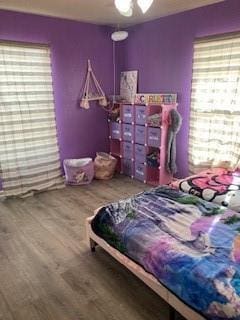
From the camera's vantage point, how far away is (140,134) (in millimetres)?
4012

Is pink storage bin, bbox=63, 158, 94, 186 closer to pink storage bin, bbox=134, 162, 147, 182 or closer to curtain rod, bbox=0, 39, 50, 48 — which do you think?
pink storage bin, bbox=134, 162, 147, 182

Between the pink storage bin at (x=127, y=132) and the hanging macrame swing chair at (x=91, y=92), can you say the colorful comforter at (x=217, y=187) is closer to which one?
the pink storage bin at (x=127, y=132)

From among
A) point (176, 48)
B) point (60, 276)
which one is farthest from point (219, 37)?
point (60, 276)

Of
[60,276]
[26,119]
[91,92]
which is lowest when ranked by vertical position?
[60,276]

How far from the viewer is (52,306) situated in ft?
6.08

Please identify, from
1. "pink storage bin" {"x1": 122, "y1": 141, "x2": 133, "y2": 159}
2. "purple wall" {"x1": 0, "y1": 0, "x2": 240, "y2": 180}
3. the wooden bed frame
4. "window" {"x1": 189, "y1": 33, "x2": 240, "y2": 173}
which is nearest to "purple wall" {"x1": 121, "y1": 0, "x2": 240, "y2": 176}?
"purple wall" {"x1": 0, "y1": 0, "x2": 240, "y2": 180}

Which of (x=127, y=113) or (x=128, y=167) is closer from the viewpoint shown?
(x=127, y=113)

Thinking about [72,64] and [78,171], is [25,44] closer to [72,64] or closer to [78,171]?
[72,64]

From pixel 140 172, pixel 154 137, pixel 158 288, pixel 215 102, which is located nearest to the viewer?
pixel 158 288

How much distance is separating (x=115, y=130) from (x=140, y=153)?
A: 68cm

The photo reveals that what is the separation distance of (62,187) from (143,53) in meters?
2.38

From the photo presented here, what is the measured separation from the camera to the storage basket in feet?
14.2

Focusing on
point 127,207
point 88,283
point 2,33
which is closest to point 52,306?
point 88,283

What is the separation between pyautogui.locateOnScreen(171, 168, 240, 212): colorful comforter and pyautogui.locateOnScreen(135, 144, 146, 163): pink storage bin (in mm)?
1124
